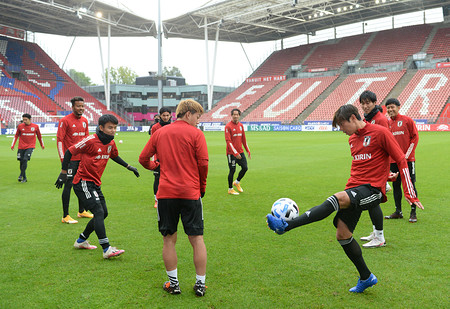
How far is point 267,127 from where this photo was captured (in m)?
47.3

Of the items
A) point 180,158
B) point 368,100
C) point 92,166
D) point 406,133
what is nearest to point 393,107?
point 406,133

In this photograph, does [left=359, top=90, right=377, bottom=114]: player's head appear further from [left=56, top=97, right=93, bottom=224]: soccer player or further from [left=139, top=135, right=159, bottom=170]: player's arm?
[left=56, top=97, right=93, bottom=224]: soccer player

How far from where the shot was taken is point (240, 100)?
191 feet

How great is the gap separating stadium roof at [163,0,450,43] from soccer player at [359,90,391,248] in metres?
37.3

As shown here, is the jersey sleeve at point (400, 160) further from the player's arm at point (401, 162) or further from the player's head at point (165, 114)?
the player's head at point (165, 114)

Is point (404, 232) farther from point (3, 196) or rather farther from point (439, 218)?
point (3, 196)

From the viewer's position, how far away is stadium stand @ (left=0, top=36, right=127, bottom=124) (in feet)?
159

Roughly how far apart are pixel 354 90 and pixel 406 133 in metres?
43.6

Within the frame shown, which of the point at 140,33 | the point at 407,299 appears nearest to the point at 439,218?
the point at 407,299

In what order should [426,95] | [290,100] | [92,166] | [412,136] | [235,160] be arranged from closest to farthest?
[92,166] < [412,136] < [235,160] < [426,95] < [290,100]

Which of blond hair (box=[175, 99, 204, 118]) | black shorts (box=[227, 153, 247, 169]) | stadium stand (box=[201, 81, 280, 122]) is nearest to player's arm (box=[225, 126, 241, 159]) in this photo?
black shorts (box=[227, 153, 247, 169])

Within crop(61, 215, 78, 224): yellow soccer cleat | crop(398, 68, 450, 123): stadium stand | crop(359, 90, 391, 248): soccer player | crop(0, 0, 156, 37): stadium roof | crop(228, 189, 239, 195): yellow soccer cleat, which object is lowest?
crop(61, 215, 78, 224): yellow soccer cleat

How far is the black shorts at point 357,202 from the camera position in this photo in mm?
3684

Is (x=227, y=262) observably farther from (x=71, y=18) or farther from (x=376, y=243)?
(x=71, y=18)
